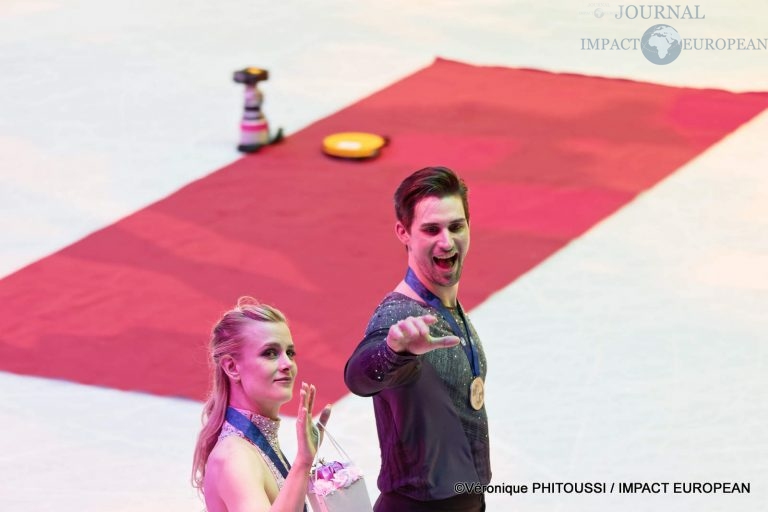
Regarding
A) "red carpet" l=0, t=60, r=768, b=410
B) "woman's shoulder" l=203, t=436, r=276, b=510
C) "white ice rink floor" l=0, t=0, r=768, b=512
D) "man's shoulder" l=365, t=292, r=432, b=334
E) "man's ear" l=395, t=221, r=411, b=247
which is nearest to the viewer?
"woman's shoulder" l=203, t=436, r=276, b=510

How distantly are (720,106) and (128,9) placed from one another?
591 cm

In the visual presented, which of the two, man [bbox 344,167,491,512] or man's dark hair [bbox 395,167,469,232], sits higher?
man's dark hair [bbox 395,167,469,232]

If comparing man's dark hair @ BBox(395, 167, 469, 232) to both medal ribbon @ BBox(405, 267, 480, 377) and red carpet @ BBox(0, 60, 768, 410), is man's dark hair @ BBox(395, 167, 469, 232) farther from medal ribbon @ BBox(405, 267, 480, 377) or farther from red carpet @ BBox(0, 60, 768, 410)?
red carpet @ BBox(0, 60, 768, 410)

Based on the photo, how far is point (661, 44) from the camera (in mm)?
12148

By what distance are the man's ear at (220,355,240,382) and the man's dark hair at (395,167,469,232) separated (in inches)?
22.7

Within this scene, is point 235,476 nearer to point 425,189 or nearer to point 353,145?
point 425,189

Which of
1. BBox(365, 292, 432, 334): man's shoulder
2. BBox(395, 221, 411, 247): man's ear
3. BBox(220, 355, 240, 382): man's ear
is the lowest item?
BBox(220, 355, 240, 382): man's ear

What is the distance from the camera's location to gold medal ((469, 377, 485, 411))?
147 inches

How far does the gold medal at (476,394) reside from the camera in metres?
3.72

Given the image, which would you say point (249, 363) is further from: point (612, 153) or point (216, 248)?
point (612, 153)

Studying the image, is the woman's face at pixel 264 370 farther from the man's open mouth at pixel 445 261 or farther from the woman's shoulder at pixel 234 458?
the man's open mouth at pixel 445 261

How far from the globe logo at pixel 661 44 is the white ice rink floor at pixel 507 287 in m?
0.14

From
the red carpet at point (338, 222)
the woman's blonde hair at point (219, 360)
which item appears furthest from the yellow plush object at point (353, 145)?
the woman's blonde hair at point (219, 360)

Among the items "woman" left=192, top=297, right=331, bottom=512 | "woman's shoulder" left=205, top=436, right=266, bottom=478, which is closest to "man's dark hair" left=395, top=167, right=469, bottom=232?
"woman" left=192, top=297, right=331, bottom=512
